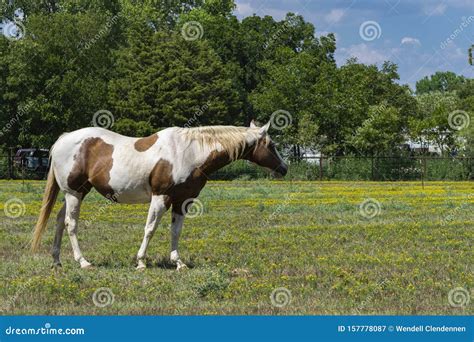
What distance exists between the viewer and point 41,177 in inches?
2148

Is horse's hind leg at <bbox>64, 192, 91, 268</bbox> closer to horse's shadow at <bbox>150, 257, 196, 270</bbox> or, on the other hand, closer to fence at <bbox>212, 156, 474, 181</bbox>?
horse's shadow at <bbox>150, 257, 196, 270</bbox>

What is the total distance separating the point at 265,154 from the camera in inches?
540

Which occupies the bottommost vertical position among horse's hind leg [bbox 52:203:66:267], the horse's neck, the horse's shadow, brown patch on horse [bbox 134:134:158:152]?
the horse's shadow

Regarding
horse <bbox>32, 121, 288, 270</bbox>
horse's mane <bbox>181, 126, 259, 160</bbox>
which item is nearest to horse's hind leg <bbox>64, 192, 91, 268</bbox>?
horse <bbox>32, 121, 288, 270</bbox>

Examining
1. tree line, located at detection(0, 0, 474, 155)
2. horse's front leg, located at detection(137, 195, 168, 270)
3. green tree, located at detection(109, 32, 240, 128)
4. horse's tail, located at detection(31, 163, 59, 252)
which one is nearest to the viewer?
horse's front leg, located at detection(137, 195, 168, 270)

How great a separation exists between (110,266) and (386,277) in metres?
4.97

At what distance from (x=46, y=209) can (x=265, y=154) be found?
4307mm

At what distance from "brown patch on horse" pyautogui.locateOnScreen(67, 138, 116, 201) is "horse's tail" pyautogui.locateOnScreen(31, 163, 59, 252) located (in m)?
0.66

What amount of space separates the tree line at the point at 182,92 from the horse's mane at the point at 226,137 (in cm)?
4113

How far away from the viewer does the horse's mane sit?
13516 mm

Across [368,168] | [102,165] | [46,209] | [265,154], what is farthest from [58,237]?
[368,168]

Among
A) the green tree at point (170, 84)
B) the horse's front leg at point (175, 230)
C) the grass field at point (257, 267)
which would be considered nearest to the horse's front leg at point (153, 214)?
the grass field at point (257, 267)

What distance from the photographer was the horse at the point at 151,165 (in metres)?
13.2

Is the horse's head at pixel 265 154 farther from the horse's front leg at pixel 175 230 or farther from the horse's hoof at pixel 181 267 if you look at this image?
the horse's hoof at pixel 181 267
